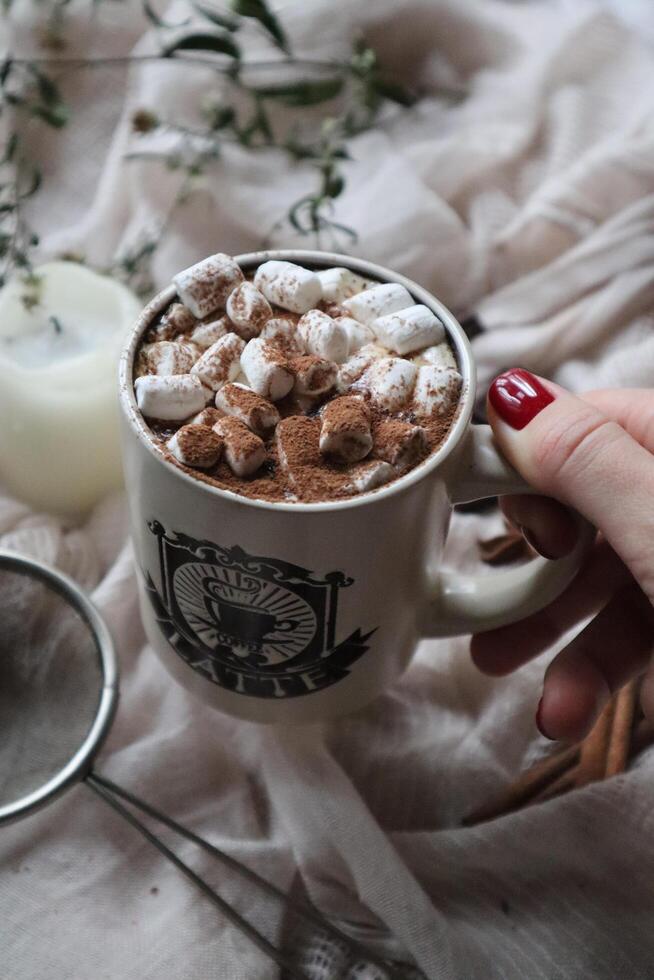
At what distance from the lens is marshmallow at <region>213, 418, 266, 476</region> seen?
1.69 ft

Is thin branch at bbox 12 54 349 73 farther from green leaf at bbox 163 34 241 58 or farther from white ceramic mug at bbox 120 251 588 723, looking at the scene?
white ceramic mug at bbox 120 251 588 723

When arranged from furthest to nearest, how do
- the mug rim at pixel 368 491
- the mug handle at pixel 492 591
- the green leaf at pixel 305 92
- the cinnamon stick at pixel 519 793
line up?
the green leaf at pixel 305 92 < the cinnamon stick at pixel 519 793 < the mug handle at pixel 492 591 < the mug rim at pixel 368 491

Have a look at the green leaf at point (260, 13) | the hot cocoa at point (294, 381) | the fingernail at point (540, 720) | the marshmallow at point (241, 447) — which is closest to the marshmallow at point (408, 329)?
the hot cocoa at point (294, 381)

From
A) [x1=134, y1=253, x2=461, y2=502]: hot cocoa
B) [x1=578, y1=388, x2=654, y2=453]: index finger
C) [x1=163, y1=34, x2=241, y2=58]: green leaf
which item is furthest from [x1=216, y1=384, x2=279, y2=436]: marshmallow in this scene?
[x1=163, y1=34, x2=241, y2=58]: green leaf

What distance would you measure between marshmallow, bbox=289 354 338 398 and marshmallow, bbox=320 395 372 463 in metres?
0.02

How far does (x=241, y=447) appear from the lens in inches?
20.2

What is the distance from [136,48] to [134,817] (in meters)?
0.80

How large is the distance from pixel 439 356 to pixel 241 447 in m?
0.14

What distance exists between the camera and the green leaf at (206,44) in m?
0.91

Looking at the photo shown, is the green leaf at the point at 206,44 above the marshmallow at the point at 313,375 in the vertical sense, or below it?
above

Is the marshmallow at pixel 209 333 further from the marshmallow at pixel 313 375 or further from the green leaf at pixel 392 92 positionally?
the green leaf at pixel 392 92

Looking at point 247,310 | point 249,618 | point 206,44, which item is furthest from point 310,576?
point 206,44

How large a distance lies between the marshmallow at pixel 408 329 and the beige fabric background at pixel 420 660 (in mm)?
315

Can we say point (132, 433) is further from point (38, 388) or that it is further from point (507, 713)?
point (507, 713)
